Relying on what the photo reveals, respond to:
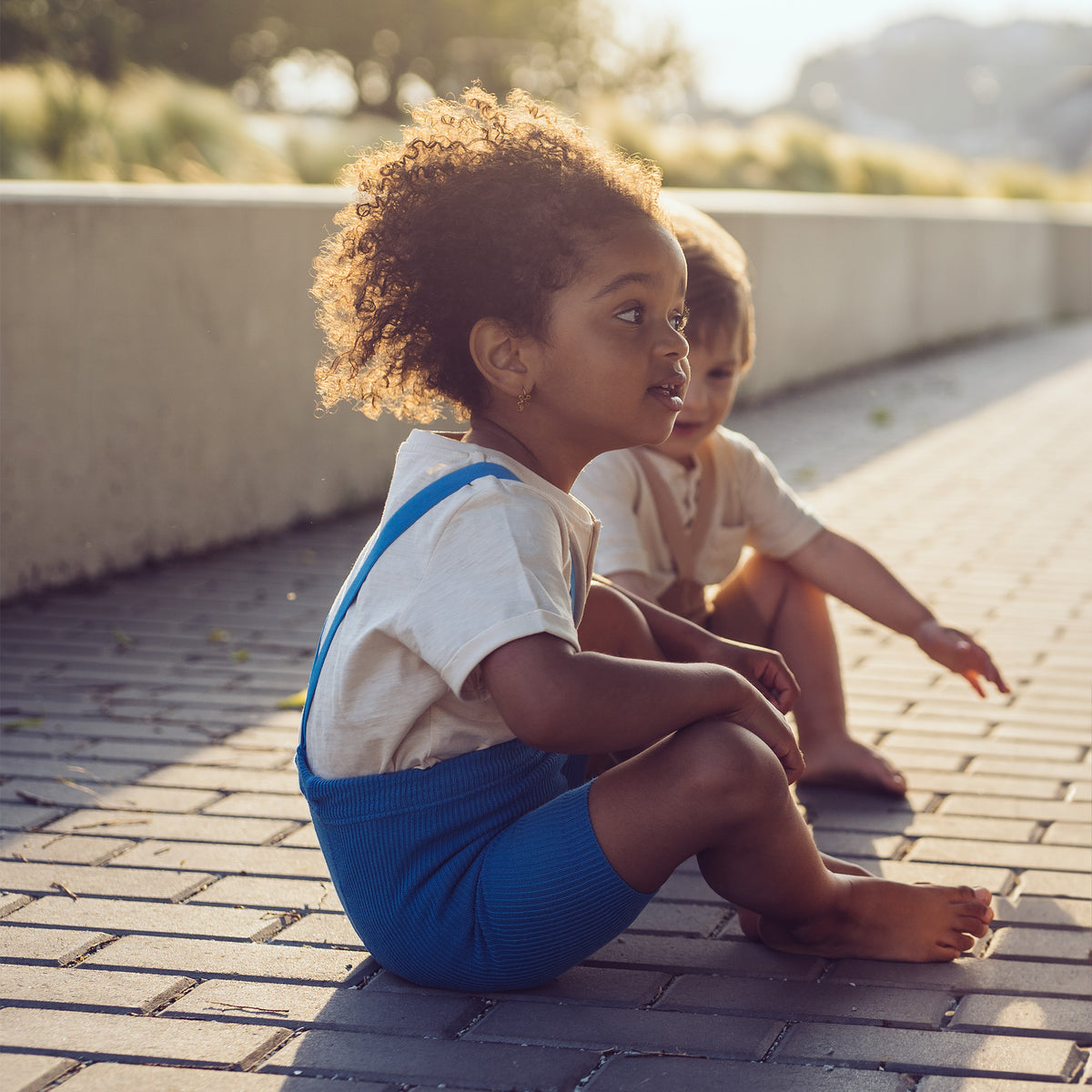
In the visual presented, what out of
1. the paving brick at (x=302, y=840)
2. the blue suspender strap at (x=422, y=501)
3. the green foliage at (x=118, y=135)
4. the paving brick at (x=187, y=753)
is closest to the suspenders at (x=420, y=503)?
the blue suspender strap at (x=422, y=501)

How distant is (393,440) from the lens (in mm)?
7082

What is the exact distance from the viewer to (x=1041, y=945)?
2518 mm

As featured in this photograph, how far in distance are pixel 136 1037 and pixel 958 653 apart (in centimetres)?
172

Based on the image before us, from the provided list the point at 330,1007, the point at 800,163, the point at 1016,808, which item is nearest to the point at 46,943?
the point at 330,1007

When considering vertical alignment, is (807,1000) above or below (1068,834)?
above

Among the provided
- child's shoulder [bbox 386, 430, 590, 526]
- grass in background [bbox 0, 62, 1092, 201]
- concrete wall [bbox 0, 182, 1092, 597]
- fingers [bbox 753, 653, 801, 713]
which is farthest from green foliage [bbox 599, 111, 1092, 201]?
child's shoulder [bbox 386, 430, 590, 526]

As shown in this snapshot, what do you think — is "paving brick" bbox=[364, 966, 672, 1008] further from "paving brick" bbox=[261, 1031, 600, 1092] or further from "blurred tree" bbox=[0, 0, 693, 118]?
"blurred tree" bbox=[0, 0, 693, 118]

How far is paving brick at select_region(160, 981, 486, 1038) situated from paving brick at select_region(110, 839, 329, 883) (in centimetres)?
48

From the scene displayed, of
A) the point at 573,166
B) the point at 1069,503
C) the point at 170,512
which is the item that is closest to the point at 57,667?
the point at 170,512

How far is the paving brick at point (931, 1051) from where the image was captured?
6.82 ft

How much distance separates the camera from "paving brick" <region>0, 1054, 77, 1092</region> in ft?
6.67

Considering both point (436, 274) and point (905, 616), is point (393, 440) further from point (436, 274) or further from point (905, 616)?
point (436, 274)

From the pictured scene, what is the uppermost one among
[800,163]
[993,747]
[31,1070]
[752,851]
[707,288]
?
[707,288]

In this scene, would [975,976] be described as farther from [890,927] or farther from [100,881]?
[100,881]
